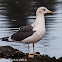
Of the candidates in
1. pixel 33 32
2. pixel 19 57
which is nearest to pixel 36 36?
pixel 33 32

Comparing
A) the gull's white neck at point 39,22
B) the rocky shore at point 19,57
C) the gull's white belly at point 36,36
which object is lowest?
the rocky shore at point 19,57

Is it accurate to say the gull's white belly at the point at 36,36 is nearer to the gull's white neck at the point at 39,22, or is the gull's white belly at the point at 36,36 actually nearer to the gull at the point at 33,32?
the gull at the point at 33,32

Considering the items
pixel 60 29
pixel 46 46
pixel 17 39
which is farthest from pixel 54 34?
pixel 17 39

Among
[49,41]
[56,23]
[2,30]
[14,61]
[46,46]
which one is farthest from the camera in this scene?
[56,23]

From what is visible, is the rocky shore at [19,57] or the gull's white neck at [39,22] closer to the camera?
the rocky shore at [19,57]

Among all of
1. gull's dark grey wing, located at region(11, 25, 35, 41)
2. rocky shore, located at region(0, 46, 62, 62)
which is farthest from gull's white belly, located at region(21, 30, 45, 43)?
rocky shore, located at region(0, 46, 62, 62)

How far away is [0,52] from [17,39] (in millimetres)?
1036

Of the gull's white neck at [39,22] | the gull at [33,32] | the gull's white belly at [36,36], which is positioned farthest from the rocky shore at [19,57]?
the gull's white neck at [39,22]

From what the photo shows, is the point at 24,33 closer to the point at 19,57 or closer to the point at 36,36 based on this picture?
the point at 36,36

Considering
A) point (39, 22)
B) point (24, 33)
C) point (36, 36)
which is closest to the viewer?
point (36, 36)

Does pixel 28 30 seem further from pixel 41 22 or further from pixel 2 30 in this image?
pixel 2 30

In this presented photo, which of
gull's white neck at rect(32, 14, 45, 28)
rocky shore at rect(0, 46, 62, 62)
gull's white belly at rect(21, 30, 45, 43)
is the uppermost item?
gull's white neck at rect(32, 14, 45, 28)

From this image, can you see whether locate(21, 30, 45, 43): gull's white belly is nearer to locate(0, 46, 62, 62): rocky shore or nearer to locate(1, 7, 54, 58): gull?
locate(1, 7, 54, 58): gull

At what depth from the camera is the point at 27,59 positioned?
36.8ft
